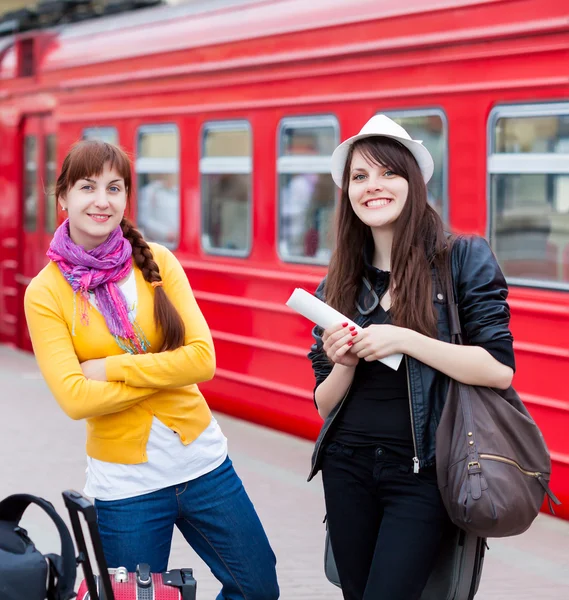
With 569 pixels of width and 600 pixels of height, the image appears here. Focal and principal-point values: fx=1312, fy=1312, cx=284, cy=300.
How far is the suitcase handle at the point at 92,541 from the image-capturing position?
8.51 feet

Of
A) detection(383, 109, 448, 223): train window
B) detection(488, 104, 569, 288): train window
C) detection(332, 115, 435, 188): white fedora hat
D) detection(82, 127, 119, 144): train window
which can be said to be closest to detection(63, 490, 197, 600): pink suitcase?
detection(332, 115, 435, 188): white fedora hat

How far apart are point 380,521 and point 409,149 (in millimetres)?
879

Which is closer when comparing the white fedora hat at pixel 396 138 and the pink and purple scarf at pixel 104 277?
the white fedora hat at pixel 396 138

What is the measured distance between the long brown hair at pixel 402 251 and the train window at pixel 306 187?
429cm

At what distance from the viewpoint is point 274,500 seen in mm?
6680

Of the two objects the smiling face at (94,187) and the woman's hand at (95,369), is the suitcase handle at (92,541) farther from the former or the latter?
the smiling face at (94,187)

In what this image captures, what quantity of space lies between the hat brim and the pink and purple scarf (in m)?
0.56

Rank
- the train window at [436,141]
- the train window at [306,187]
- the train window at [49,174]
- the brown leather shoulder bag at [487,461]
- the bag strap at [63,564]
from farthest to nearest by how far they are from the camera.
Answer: the train window at [49,174] → the train window at [306,187] → the train window at [436,141] → the brown leather shoulder bag at [487,461] → the bag strap at [63,564]

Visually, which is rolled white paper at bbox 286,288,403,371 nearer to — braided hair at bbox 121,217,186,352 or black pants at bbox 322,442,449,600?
black pants at bbox 322,442,449,600

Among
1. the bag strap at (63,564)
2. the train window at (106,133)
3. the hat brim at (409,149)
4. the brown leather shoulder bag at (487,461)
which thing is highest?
the train window at (106,133)

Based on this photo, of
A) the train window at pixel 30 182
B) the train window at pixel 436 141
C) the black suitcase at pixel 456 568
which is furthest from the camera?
the train window at pixel 30 182

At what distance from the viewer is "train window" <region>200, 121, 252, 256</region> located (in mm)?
8562

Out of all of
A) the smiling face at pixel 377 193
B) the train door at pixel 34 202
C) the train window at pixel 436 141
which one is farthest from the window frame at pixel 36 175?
the smiling face at pixel 377 193

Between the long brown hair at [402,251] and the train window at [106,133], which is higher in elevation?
the train window at [106,133]
